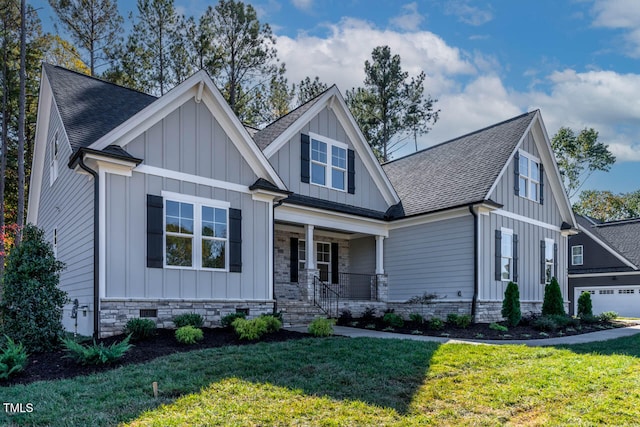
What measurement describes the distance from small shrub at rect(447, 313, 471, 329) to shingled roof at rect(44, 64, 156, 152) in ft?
30.8

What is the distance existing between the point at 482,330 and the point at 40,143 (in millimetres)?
13683

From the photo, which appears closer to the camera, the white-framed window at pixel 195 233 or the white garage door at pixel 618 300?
the white-framed window at pixel 195 233

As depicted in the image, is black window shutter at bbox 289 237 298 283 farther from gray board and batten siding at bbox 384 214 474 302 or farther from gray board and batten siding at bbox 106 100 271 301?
gray board and batten siding at bbox 106 100 271 301

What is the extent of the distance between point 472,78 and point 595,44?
4037 millimetres

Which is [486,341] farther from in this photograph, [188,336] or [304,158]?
[304,158]

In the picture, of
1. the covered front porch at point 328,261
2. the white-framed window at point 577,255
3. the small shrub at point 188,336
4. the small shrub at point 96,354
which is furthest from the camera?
the white-framed window at point 577,255

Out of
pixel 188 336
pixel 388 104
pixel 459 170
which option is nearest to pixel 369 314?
pixel 459 170

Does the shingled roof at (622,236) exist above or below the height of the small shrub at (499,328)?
above

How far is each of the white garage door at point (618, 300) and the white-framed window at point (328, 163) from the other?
47.6 ft

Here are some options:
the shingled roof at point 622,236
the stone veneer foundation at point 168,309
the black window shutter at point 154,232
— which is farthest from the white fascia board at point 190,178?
the shingled roof at point 622,236

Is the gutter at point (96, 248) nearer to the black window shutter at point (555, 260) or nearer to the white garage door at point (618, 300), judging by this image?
the black window shutter at point (555, 260)

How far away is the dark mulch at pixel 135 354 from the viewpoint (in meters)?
6.87

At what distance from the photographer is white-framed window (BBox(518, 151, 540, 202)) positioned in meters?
16.1

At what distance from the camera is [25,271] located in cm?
880
